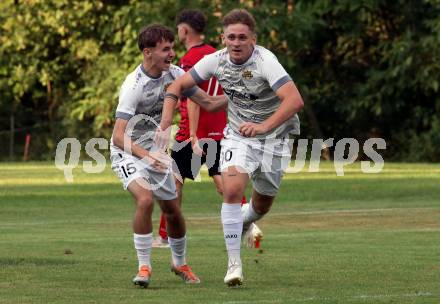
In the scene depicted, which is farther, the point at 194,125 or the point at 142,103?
the point at 194,125

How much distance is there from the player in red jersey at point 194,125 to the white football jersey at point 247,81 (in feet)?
11.0

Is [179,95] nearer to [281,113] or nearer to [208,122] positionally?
[281,113]

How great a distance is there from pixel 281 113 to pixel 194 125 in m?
4.20

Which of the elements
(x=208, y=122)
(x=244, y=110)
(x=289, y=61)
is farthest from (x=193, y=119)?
(x=289, y=61)

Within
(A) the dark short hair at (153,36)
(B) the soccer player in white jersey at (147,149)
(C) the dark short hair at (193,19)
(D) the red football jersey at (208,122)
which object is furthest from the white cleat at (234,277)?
(C) the dark short hair at (193,19)

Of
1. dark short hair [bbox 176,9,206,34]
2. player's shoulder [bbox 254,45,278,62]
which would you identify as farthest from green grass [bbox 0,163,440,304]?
dark short hair [bbox 176,9,206,34]

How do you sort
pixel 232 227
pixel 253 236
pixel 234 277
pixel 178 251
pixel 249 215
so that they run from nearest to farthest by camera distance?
pixel 234 277 → pixel 232 227 → pixel 178 251 → pixel 249 215 → pixel 253 236

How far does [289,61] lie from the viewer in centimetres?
4353

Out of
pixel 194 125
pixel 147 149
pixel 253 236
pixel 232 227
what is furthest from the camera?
pixel 194 125

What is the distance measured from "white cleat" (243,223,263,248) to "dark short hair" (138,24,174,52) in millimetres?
3132

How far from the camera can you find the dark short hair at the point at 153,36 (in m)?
10.8

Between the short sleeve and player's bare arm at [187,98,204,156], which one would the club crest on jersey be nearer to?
the short sleeve

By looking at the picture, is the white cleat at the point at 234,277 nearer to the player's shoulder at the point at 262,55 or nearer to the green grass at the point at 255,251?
the green grass at the point at 255,251

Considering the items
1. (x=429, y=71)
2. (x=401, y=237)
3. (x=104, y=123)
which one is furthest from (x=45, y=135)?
(x=401, y=237)
